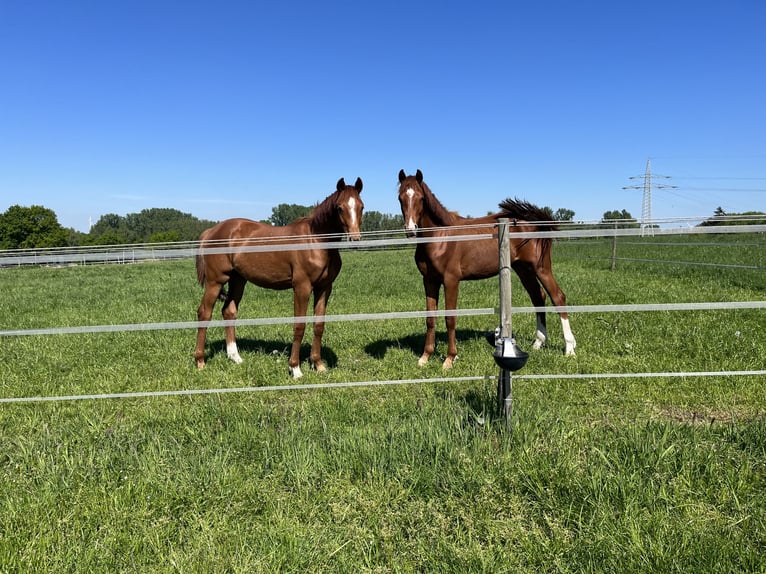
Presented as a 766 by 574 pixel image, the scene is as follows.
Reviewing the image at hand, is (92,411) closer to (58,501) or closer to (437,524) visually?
(58,501)

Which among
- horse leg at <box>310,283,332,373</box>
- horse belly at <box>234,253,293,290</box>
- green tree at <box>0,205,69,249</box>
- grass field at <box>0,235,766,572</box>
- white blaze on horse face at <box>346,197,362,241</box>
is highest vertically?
green tree at <box>0,205,69,249</box>

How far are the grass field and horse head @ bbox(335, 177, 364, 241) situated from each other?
160 centimetres

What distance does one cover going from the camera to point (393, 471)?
271cm

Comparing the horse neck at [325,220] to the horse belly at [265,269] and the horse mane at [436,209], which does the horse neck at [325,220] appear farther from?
the horse mane at [436,209]

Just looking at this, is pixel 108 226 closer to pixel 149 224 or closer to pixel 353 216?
pixel 149 224

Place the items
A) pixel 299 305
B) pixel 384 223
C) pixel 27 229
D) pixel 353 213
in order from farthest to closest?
pixel 27 229 → pixel 384 223 → pixel 299 305 → pixel 353 213

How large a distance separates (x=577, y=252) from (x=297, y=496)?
2207 cm

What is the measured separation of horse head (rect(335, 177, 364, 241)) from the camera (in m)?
4.45

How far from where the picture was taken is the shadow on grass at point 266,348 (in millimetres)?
5746

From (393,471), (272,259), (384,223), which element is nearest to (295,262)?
(272,259)

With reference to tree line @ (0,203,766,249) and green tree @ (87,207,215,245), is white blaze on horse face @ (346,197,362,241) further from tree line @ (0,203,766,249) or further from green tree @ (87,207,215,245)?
green tree @ (87,207,215,245)

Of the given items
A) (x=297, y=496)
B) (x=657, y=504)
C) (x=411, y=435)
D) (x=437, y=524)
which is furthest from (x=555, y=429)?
(x=297, y=496)

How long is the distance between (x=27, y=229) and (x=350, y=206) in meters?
81.8

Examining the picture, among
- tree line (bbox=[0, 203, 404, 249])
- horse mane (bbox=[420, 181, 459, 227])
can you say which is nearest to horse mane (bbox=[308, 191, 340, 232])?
horse mane (bbox=[420, 181, 459, 227])
